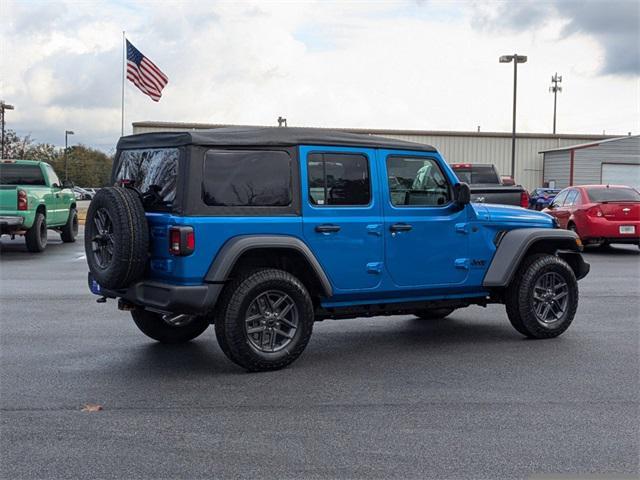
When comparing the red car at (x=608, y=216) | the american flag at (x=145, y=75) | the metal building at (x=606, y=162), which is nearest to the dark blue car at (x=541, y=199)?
the metal building at (x=606, y=162)

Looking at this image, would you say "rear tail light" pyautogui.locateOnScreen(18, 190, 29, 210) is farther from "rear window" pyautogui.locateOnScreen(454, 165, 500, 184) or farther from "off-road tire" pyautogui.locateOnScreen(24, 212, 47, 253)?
"rear window" pyautogui.locateOnScreen(454, 165, 500, 184)

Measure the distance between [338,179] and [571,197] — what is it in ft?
42.4

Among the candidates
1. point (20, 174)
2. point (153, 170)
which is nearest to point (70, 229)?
point (20, 174)

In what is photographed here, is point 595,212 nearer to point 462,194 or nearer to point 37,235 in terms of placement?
point 462,194

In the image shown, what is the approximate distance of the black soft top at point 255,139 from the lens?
6398mm

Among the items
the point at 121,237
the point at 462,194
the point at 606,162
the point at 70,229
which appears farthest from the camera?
the point at 606,162

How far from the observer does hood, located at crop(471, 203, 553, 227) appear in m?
7.76

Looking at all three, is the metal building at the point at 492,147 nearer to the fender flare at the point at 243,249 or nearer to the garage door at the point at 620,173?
the garage door at the point at 620,173

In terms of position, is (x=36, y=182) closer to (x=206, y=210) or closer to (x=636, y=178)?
(x=206, y=210)

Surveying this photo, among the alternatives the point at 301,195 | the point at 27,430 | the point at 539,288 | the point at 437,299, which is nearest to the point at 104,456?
the point at 27,430

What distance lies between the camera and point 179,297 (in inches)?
242

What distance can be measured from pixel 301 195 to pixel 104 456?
2848mm

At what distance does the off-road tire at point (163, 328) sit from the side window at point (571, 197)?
12646mm

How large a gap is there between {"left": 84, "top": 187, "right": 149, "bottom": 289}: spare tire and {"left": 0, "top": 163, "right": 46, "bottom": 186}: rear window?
1214 cm
